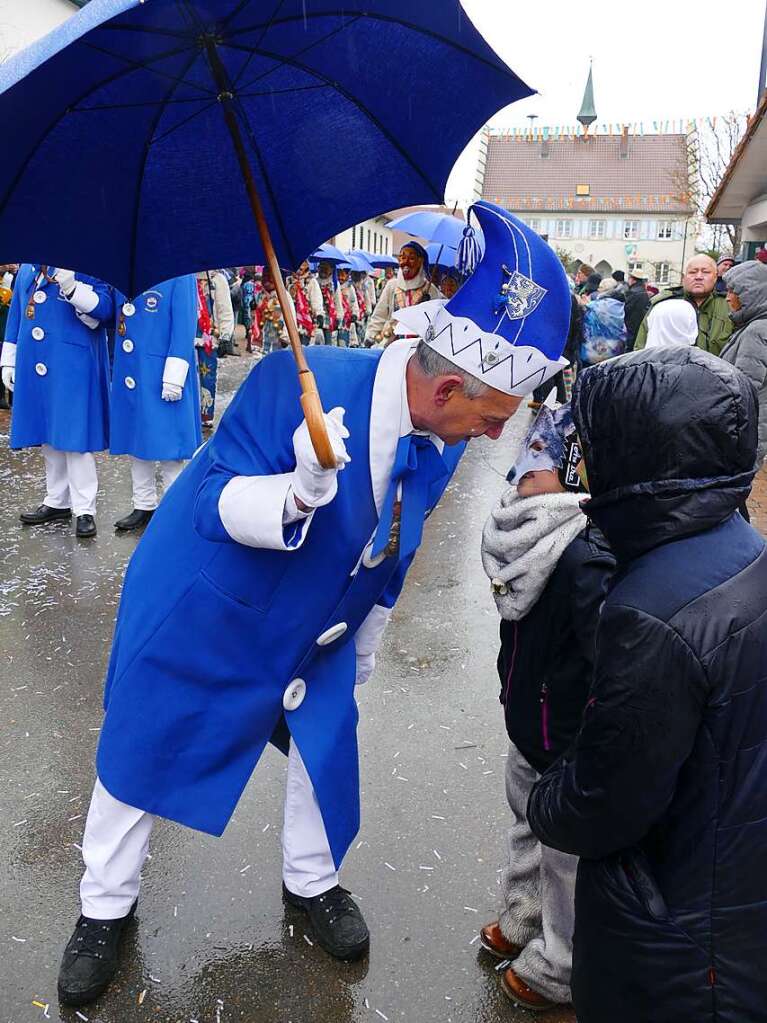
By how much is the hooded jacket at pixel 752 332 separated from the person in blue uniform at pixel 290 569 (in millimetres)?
4165

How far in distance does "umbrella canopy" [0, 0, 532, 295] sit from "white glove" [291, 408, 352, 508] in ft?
2.11

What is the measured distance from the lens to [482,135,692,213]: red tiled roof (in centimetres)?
6512

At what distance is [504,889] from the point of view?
2.51 meters

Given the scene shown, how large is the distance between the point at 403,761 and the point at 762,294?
14.1ft

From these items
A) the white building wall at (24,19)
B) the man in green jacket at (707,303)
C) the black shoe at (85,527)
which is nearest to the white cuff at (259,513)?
the black shoe at (85,527)

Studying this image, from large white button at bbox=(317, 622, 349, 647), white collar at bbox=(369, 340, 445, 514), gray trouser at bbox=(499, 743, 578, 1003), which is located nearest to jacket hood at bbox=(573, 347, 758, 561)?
white collar at bbox=(369, 340, 445, 514)

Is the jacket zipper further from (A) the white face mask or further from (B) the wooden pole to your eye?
(B) the wooden pole

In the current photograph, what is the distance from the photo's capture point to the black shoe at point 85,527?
5.94m

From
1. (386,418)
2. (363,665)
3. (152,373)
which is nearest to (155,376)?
(152,373)

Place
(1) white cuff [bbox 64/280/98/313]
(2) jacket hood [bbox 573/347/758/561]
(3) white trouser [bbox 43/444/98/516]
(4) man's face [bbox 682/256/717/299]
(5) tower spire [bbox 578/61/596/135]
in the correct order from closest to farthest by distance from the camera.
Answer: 1. (2) jacket hood [bbox 573/347/758/561]
2. (1) white cuff [bbox 64/280/98/313]
3. (3) white trouser [bbox 43/444/98/516]
4. (4) man's face [bbox 682/256/717/299]
5. (5) tower spire [bbox 578/61/596/135]

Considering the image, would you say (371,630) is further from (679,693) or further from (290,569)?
(679,693)

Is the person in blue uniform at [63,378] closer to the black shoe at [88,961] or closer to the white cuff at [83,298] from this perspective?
the white cuff at [83,298]

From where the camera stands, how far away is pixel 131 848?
239 centimetres

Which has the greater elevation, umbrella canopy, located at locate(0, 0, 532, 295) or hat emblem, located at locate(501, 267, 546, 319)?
umbrella canopy, located at locate(0, 0, 532, 295)
